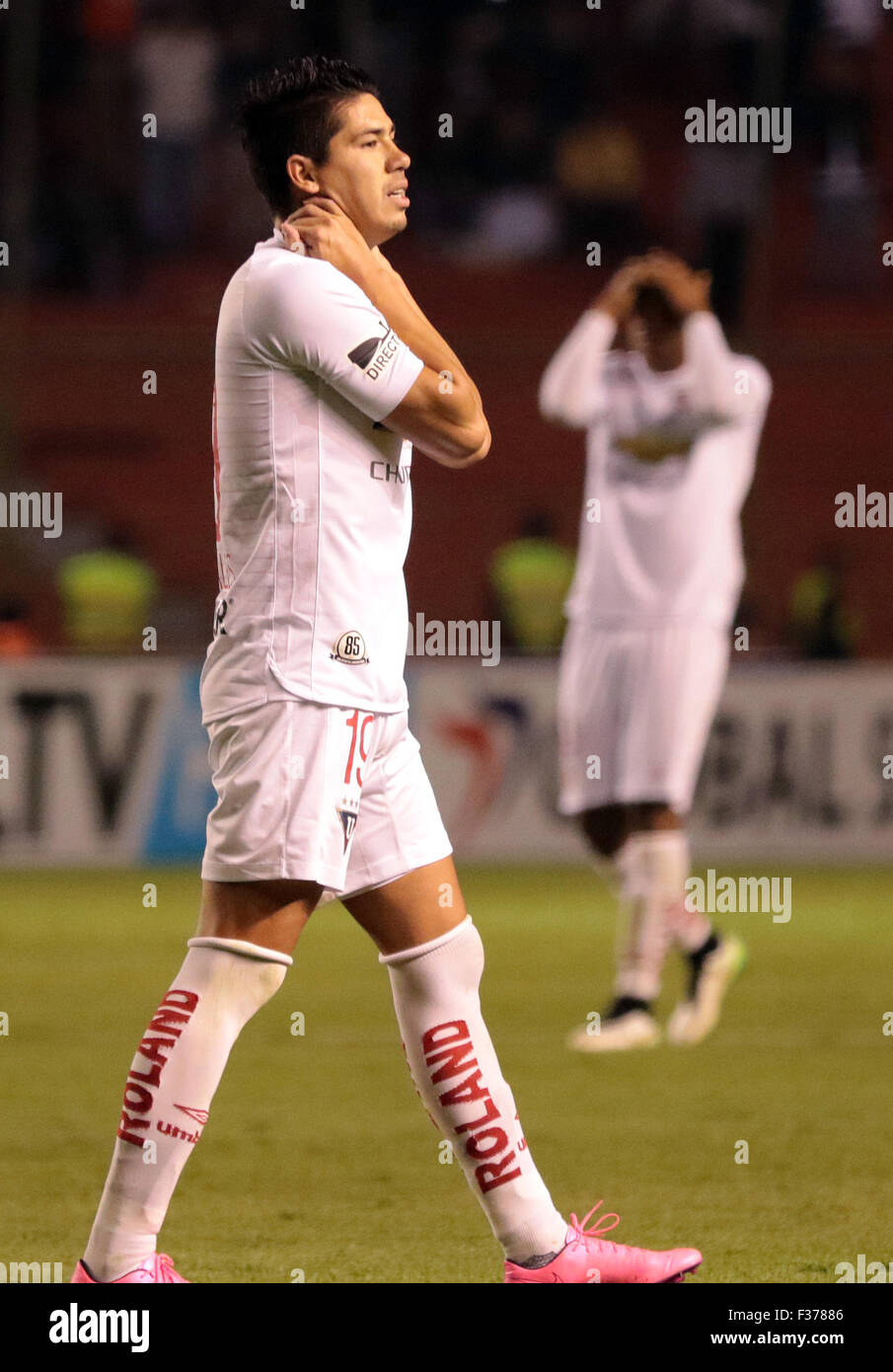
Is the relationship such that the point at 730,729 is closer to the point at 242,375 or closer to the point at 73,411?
the point at 73,411

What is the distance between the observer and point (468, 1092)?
150 inches

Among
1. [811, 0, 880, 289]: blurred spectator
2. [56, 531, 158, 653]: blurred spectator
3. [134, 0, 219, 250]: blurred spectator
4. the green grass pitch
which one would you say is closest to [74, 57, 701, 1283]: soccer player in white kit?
the green grass pitch

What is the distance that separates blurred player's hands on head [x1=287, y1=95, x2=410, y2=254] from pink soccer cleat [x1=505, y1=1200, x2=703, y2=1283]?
68.1 inches

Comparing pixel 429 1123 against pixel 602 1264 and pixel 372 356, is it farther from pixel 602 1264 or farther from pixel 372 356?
pixel 372 356

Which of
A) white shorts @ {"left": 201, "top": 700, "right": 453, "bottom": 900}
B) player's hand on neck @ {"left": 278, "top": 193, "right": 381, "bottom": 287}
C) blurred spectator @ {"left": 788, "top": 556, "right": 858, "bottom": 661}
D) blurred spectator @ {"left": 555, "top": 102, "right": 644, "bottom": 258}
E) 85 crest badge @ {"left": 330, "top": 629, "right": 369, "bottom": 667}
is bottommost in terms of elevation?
white shorts @ {"left": 201, "top": 700, "right": 453, "bottom": 900}

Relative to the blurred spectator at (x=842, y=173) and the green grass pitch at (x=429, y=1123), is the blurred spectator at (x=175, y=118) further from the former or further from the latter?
the green grass pitch at (x=429, y=1123)

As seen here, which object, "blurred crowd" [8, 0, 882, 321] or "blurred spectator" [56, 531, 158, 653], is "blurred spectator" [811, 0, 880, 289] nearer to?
"blurred crowd" [8, 0, 882, 321]

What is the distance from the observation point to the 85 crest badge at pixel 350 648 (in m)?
3.71

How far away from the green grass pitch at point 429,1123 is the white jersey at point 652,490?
4.80 feet

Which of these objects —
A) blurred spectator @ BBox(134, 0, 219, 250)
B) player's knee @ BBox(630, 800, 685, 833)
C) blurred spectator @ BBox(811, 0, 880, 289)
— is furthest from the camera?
blurred spectator @ BBox(811, 0, 880, 289)

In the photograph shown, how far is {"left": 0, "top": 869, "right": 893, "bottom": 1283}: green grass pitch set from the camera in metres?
4.55

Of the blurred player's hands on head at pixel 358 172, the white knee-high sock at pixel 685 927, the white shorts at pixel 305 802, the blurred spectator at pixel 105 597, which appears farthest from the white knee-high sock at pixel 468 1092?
the blurred spectator at pixel 105 597

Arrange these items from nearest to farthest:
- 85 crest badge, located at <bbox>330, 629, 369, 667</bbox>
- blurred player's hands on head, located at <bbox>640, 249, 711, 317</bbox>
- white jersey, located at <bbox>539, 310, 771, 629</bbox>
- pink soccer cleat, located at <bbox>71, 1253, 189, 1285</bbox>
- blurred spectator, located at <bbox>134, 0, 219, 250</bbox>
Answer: pink soccer cleat, located at <bbox>71, 1253, 189, 1285</bbox> < 85 crest badge, located at <bbox>330, 629, 369, 667</bbox> < blurred player's hands on head, located at <bbox>640, 249, 711, 317</bbox> < white jersey, located at <bbox>539, 310, 771, 629</bbox> < blurred spectator, located at <bbox>134, 0, 219, 250</bbox>

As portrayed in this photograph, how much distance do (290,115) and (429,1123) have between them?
305cm
